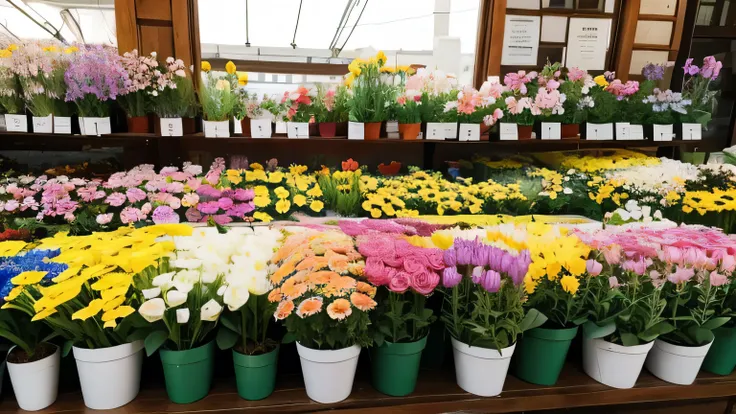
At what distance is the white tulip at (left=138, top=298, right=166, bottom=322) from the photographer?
93cm

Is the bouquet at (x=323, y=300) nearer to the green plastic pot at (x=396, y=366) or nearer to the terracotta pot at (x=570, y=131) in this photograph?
the green plastic pot at (x=396, y=366)

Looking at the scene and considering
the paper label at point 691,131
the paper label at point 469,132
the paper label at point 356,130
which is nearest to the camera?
the paper label at point 356,130

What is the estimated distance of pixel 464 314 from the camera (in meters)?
1.12

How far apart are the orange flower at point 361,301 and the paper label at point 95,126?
1.95 metres

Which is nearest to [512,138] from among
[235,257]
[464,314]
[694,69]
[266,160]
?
[694,69]

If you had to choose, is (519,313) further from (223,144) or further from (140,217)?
(223,144)

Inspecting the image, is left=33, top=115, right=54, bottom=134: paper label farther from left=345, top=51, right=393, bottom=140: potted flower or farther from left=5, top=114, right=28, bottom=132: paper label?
left=345, top=51, right=393, bottom=140: potted flower

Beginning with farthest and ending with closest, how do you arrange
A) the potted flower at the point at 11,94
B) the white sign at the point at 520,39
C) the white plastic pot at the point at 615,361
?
the white sign at the point at 520,39, the potted flower at the point at 11,94, the white plastic pot at the point at 615,361

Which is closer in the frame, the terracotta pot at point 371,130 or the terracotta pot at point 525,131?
the terracotta pot at point 371,130

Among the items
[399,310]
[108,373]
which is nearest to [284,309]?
[399,310]

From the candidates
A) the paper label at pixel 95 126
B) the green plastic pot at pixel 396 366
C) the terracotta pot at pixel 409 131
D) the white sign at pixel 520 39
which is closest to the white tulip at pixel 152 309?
the green plastic pot at pixel 396 366

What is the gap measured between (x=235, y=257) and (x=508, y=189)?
179cm

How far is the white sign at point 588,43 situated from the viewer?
133 inches

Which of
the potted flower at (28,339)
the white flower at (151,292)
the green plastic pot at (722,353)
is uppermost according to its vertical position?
the white flower at (151,292)
